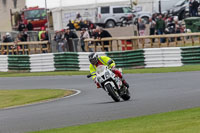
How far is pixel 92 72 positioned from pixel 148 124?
476 cm

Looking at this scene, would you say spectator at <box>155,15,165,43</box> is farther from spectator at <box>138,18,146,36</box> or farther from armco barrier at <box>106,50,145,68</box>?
armco barrier at <box>106,50,145,68</box>

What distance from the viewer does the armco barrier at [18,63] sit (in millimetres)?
29344

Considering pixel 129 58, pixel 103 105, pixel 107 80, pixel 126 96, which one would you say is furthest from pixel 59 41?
pixel 103 105

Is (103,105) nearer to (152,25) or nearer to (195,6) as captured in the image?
(195,6)

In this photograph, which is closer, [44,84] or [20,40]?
[44,84]

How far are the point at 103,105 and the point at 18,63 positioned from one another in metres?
17.3

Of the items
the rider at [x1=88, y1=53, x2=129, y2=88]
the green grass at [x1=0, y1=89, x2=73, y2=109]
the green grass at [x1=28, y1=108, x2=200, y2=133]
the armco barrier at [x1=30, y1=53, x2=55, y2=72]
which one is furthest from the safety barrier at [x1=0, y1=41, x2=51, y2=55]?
the green grass at [x1=28, y1=108, x2=200, y2=133]

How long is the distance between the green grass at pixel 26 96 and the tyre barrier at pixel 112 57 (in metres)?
6.60

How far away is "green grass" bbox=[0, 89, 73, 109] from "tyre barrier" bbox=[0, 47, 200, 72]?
6.60m

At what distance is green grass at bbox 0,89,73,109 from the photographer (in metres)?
17.1

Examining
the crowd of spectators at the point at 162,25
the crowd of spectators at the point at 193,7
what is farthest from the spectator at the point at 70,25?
the crowd of spectators at the point at 193,7

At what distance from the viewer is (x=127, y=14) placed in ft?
113

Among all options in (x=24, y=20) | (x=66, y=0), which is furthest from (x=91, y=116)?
(x=24, y=20)

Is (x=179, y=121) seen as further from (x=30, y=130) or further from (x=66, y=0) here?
(x=66, y=0)
